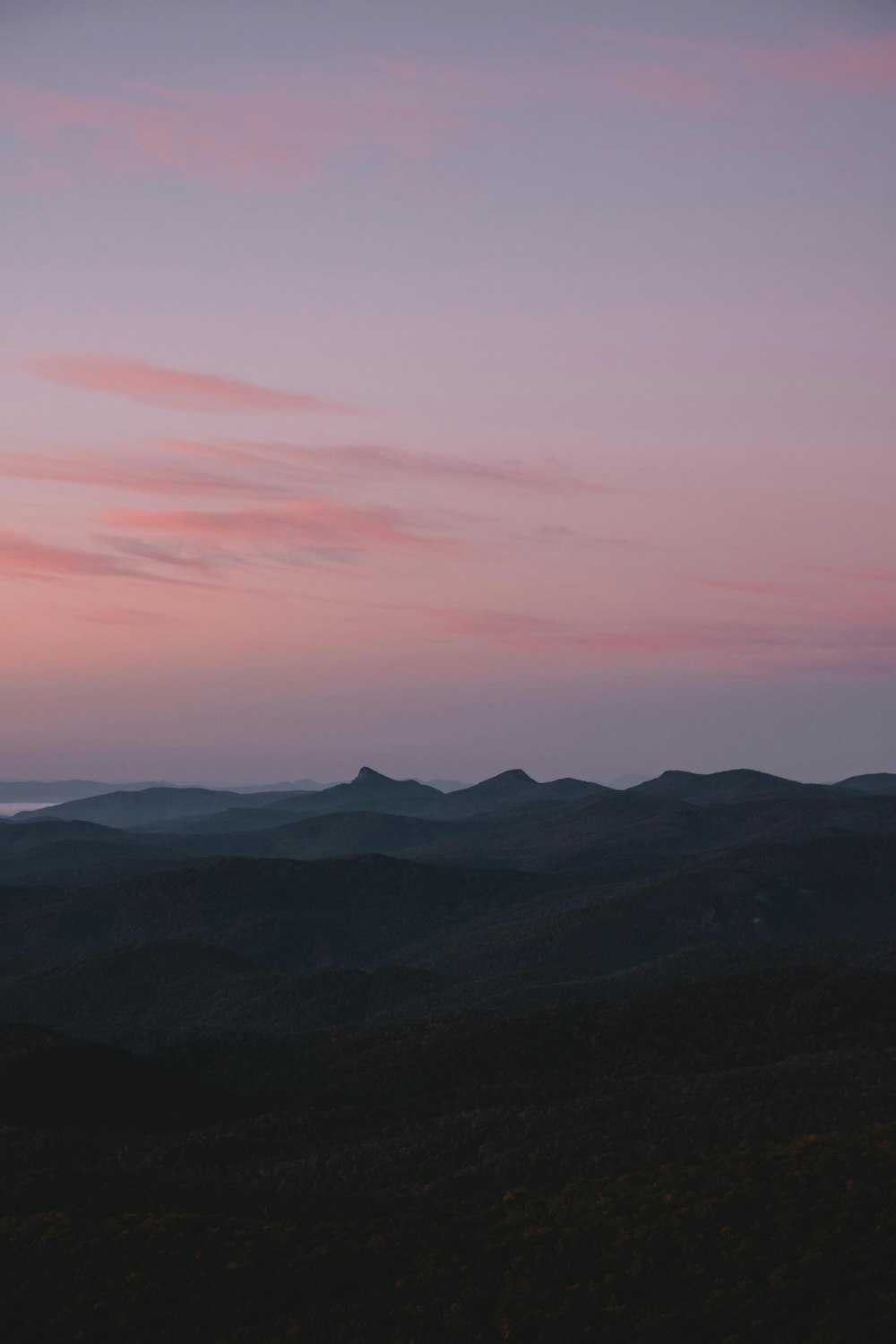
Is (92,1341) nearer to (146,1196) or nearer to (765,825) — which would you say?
(146,1196)

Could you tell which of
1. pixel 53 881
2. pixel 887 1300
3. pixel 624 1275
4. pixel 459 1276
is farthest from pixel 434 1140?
pixel 53 881

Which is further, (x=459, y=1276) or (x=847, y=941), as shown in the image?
(x=847, y=941)

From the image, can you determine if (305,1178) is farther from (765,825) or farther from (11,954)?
(765,825)

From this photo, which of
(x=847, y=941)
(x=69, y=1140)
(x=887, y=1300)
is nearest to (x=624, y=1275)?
(x=887, y=1300)

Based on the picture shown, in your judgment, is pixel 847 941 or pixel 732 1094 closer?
pixel 732 1094

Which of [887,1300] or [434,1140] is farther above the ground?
[887,1300]

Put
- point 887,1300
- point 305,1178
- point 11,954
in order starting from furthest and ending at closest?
point 11,954 → point 305,1178 → point 887,1300

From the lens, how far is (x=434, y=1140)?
4503cm

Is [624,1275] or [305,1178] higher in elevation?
[624,1275]

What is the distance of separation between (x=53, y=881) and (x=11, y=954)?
2129 inches

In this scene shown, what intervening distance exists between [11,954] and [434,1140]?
75.2 m

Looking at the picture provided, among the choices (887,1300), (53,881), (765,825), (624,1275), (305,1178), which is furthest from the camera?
Result: (765,825)

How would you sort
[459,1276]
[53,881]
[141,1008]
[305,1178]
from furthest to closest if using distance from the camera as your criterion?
[53,881], [141,1008], [305,1178], [459,1276]

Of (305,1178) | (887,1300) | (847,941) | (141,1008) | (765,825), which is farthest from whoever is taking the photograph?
(765,825)
